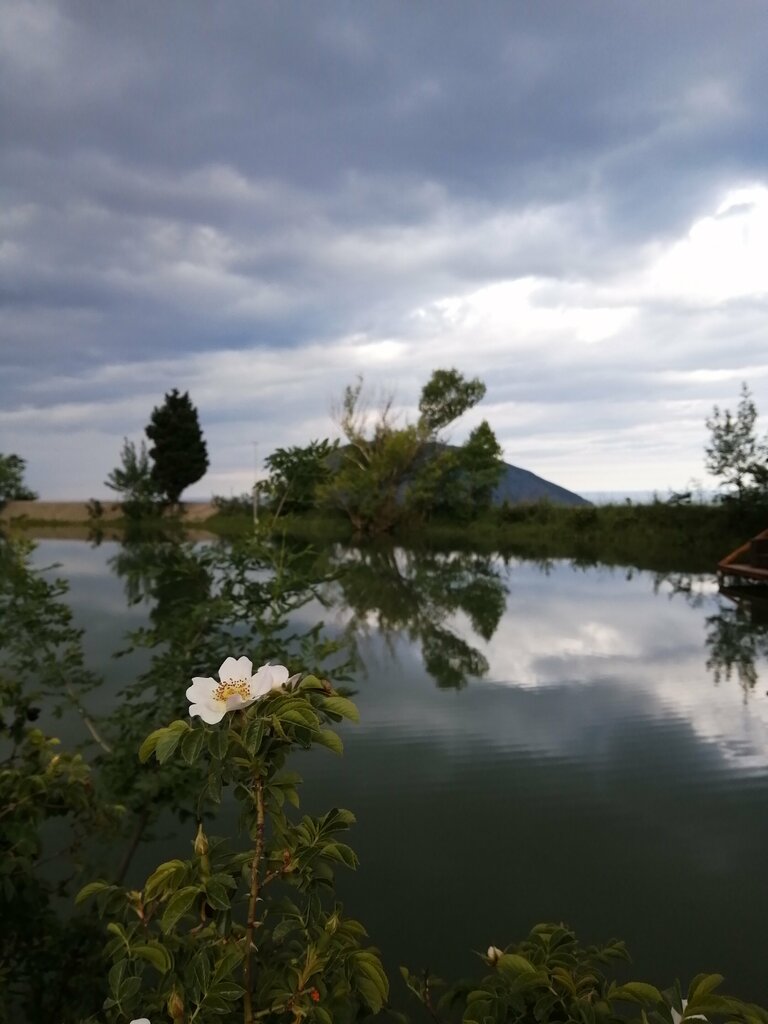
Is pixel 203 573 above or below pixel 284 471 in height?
below

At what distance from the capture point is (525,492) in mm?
23578

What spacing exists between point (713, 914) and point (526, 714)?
2.19 m

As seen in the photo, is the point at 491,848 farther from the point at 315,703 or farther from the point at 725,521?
the point at 725,521

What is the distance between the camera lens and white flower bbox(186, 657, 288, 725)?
31.7 inches

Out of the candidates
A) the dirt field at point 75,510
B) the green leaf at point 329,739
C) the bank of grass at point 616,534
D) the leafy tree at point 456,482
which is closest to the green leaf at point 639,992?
the green leaf at point 329,739

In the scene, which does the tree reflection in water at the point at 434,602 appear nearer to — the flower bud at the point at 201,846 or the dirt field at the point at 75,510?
the flower bud at the point at 201,846

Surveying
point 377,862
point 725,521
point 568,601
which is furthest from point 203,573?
point 725,521

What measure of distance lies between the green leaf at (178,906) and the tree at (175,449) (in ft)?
117

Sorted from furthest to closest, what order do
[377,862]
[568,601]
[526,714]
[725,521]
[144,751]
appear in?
[725,521] → [568,601] → [526,714] → [377,862] → [144,751]

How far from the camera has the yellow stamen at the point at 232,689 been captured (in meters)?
0.82

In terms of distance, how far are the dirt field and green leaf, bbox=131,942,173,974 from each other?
33.6 m

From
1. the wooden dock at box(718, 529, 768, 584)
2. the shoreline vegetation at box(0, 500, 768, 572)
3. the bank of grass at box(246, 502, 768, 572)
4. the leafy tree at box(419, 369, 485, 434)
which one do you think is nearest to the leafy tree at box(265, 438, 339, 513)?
the shoreline vegetation at box(0, 500, 768, 572)

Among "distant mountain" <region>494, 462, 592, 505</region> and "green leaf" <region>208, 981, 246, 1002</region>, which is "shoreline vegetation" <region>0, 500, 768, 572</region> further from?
"green leaf" <region>208, 981, 246, 1002</region>

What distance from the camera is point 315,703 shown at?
0.84 m
